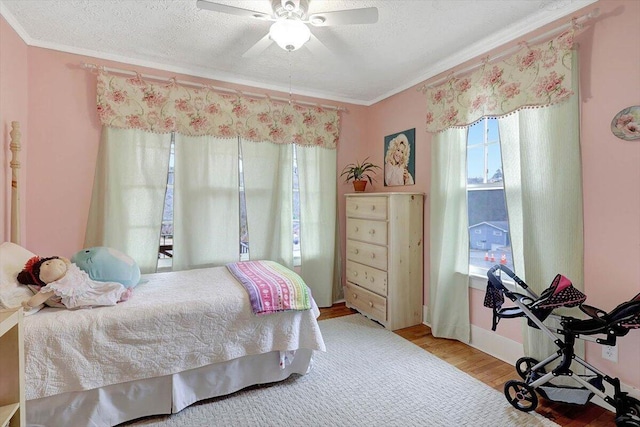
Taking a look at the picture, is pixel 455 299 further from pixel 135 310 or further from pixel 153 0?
pixel 153 0

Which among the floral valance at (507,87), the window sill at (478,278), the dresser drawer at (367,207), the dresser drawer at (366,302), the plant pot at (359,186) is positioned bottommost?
the dresser drawer at (366,302)

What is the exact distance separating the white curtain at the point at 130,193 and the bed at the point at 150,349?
558 millimetres

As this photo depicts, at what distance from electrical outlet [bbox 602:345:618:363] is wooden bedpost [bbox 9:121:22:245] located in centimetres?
403

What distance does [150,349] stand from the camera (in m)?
1.76

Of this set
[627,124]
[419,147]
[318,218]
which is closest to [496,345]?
[627,124]

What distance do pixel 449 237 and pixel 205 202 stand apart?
2.36 m

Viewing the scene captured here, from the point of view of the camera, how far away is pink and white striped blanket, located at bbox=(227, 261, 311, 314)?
2.01m

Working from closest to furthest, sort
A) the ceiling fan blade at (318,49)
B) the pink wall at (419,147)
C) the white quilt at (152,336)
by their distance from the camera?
1. the white quilt at (152,336)
2. the pink wall at (419,147)
3. the ceiling fan blade at (318,49)

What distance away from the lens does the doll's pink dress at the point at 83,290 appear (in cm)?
172

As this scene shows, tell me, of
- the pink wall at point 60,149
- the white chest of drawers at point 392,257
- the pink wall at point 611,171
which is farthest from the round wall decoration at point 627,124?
the pink wall at point 60,149

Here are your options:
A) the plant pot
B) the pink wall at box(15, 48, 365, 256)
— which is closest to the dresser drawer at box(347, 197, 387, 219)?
the plant pot

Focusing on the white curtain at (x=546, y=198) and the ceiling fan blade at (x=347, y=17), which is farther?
the white curtain at (x=546, y=198)

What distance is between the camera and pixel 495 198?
2.58m

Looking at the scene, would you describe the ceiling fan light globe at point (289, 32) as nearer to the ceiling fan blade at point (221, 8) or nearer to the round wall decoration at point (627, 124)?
the ceiling fan blade at point (221, 8)
